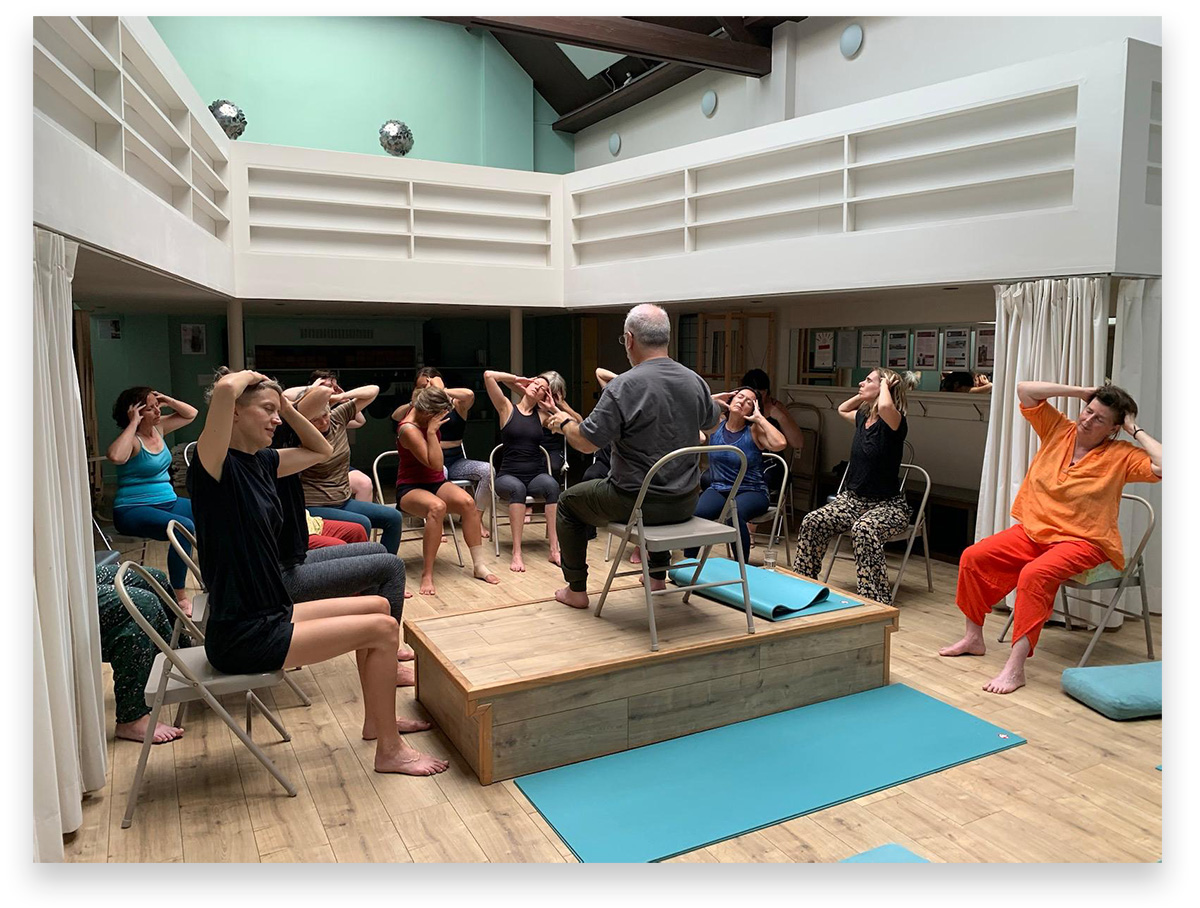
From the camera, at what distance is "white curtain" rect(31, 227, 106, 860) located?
2346 mm

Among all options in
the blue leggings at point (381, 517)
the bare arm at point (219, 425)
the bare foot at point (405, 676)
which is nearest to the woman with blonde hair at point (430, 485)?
the blue leggings at point (381, 517)

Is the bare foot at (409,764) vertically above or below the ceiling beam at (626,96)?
below

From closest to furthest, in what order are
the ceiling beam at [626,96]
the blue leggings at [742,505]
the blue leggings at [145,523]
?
the blue leggings at [145,523], the blue leggings at [742,505], the ceiling beam at [626,96]

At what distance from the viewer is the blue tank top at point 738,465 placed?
18.4ft

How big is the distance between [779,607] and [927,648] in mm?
1167

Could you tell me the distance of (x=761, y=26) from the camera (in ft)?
24.0

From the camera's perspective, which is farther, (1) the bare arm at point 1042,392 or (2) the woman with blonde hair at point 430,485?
(2) the woman with blonde hair at point 430,485

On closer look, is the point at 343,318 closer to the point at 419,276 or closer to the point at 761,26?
the point at 419,276

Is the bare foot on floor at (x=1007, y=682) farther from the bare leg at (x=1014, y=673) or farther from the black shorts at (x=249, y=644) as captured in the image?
the black shorts at (x=249, y=644)

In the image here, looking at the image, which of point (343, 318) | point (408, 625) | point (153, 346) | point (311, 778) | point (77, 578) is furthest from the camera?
point (343, 318)

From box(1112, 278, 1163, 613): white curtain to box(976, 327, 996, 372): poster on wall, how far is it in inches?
67.0

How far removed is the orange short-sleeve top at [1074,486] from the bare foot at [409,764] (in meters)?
2.95

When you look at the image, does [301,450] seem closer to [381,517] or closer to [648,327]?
[648,327]

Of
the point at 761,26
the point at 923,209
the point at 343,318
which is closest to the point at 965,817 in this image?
the point at 923,209
